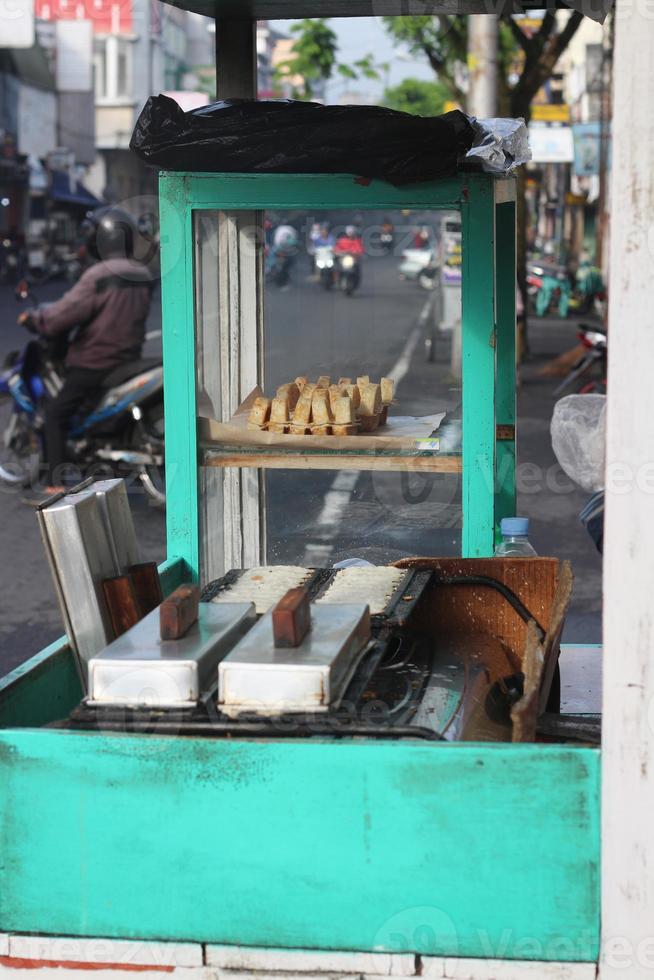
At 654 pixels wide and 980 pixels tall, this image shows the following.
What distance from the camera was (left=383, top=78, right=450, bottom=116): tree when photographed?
46084 millimetres

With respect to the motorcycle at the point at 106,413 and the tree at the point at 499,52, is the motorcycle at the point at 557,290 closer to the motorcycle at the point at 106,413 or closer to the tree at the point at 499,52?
the tree at the point at 499,52

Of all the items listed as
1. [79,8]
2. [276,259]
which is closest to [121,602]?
[276,259]

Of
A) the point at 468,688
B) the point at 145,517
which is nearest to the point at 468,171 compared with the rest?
the point at 468,688

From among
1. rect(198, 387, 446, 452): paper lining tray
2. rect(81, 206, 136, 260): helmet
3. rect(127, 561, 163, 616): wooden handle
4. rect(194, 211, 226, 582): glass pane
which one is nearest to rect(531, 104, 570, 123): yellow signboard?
rect(81, 206, 136, 260): helmet

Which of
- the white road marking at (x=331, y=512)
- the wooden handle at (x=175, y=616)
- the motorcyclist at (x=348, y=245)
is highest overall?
the motorcyclist at (x=348, y=245)

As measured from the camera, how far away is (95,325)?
8.19 m

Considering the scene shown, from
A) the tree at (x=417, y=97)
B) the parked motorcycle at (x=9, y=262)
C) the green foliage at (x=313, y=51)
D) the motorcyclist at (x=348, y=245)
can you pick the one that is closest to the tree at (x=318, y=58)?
the green foliage at (x=313, y=51)

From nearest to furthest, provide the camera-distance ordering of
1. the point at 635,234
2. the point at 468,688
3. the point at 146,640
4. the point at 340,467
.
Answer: the point at 635,234, the point at 146,640, the point at 468,688, the point at 340,467

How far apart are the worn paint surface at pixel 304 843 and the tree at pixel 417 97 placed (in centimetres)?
4370

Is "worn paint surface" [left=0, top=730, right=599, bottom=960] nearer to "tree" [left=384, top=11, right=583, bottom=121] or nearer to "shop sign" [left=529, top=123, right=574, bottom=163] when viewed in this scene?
"tree" [left=384, top=11, right=583, bottom=121]

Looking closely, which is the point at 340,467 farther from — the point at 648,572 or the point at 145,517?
the point at 145,517

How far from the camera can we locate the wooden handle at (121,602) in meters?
2.30

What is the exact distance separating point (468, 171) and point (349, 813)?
1.61m

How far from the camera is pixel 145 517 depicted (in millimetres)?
8203
